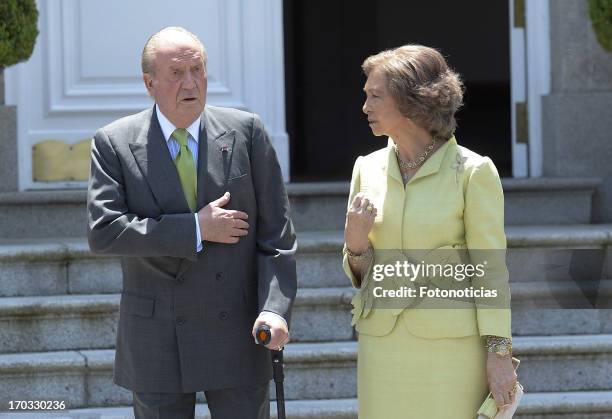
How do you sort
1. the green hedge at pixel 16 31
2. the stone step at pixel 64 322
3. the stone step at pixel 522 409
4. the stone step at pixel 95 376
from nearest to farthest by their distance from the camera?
1. the stone step at pixel 522 409
2. the stone step at pixel 95 376
3. the stone step at pixel 64 322
4. the green hedge at pixel 16 31

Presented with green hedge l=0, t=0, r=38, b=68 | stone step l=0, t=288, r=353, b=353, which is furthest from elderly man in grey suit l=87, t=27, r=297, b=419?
green hedge l=0, t=0, r=38, b=68

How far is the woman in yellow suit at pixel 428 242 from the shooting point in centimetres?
321

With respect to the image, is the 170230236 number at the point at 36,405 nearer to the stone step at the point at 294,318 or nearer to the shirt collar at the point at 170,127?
the stone step at the point at 294,318

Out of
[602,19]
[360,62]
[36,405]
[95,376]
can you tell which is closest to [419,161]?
[95,376]

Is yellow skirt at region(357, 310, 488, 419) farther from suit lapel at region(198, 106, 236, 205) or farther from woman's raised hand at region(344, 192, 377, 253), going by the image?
suit lapel at region(198, 106, 236, 205)

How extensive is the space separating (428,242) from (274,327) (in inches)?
18.8

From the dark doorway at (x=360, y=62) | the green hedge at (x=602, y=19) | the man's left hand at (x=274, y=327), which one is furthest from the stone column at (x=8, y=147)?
the dark doorway at (x=360, y=62)

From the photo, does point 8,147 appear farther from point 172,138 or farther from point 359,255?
point 359,255

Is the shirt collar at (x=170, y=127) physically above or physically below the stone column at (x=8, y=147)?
above

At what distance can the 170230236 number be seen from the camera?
482 centimetres

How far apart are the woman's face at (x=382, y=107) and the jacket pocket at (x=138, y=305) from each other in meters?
0.80

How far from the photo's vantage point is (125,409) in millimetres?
4824

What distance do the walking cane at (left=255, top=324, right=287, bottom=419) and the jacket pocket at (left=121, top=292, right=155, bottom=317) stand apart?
0.32m

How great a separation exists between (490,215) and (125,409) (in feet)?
7.14
